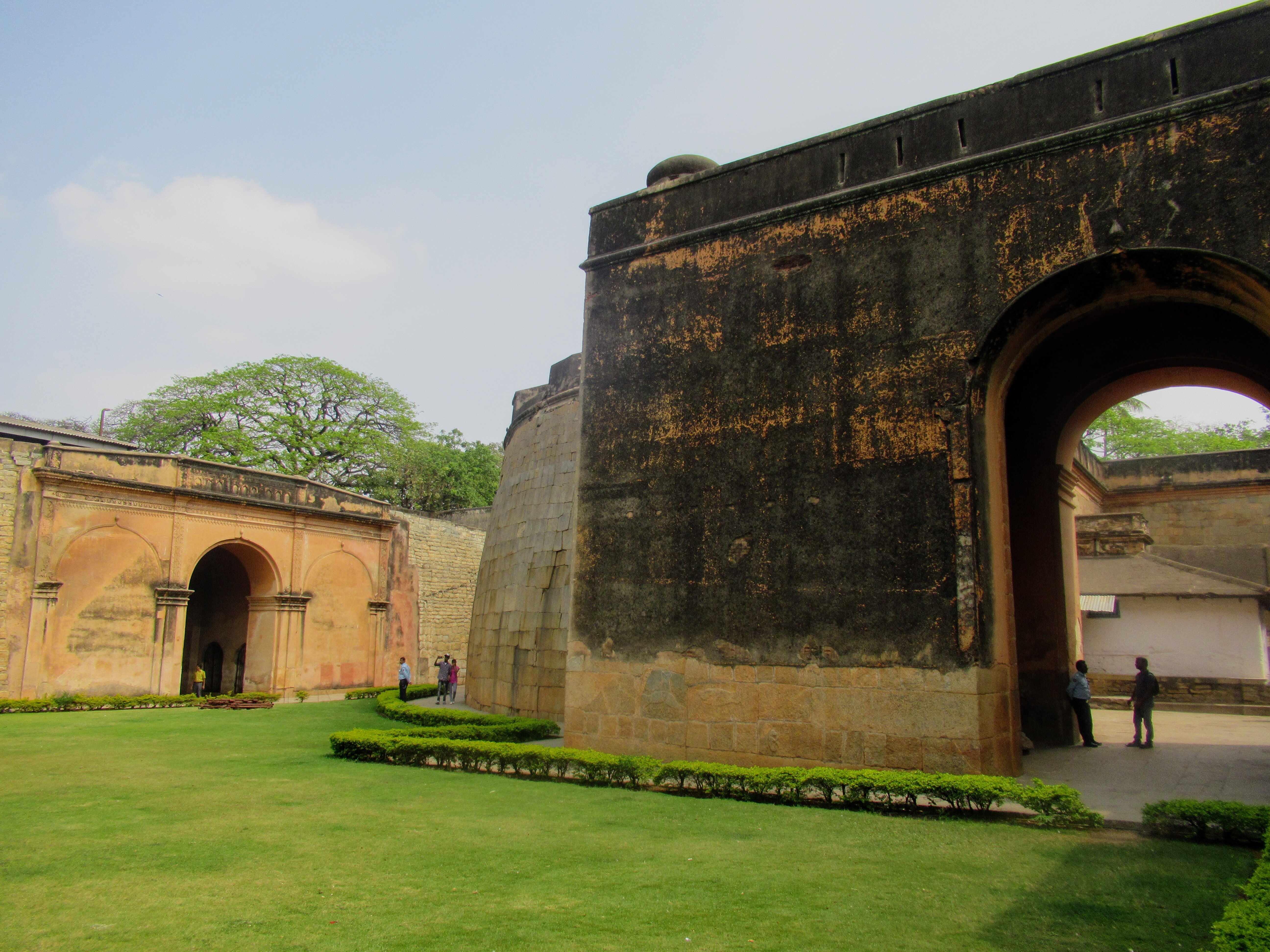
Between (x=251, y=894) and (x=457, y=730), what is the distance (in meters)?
6.76

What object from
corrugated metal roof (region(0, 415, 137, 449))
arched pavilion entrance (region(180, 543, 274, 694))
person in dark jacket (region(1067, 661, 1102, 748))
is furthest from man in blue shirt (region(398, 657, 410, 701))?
person in dark jacket (region(1067, 661, 1102, 748))

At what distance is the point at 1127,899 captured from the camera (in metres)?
4.41

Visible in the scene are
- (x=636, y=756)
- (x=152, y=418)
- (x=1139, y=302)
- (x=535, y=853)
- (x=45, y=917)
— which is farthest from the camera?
(x=152, y=418)

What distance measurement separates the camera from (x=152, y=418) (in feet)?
105

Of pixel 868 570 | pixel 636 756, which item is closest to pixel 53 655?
pixel 636 756

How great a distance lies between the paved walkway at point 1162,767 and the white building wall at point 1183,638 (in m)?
3.57

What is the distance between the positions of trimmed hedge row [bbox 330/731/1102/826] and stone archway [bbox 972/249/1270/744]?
1.46 metres

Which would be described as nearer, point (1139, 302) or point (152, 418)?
point (1139, 302)

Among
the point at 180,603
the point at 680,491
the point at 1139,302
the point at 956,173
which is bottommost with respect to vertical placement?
the point at 180,603

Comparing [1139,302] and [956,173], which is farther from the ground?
[956,173]

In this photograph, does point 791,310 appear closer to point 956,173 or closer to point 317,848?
point 956,173

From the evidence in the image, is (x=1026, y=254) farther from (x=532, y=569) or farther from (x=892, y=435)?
(x=532, y=569)

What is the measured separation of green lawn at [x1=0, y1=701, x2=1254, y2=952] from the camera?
13.1 feet

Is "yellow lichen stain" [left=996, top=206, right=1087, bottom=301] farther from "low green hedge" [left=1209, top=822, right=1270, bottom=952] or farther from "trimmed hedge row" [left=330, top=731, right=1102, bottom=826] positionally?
"low green hedge" [left=1209, top=822, right=1270, bottom=952]
